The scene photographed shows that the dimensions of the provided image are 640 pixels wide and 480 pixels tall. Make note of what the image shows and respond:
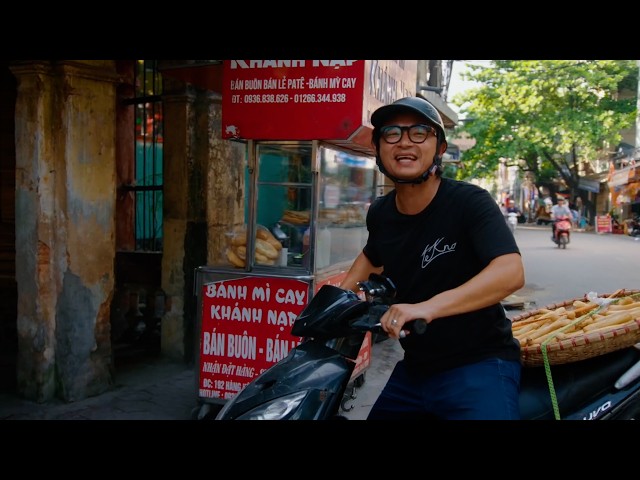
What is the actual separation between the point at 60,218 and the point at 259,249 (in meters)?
1.52

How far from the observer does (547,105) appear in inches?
1054

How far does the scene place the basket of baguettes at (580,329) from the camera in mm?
2092

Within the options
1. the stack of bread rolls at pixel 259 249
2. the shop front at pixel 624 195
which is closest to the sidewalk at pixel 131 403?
the stack of bread rolls at pixel 259 249

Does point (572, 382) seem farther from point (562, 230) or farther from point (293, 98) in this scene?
point (562, 230)

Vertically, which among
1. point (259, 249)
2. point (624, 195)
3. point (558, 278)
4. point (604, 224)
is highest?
point (624, 195)

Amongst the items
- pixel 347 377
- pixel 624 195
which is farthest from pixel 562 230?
pixel 347 377

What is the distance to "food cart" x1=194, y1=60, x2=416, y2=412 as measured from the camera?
4.11 metres

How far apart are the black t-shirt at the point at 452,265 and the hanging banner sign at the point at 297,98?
2037 millimetres

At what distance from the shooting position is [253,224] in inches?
173

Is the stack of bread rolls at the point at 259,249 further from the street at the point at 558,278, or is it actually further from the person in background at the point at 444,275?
the person in background at the point at 444,275

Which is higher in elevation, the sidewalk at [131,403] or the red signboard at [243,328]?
the red signboard at [243,328]
